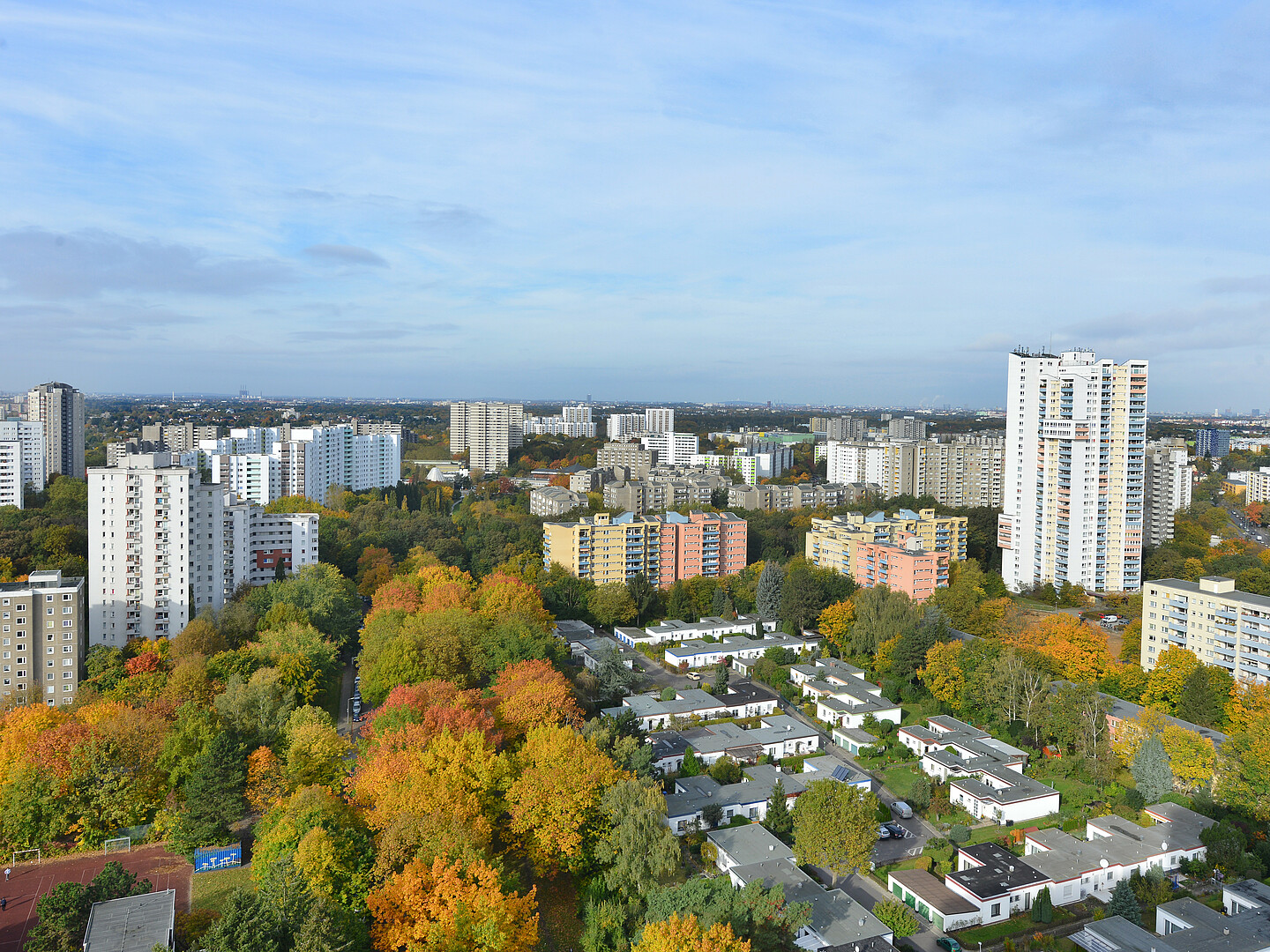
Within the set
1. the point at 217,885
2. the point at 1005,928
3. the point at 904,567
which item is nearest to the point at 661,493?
the point at 904,567

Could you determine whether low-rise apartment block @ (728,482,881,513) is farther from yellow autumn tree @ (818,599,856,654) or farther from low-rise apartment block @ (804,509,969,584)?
yellow autumn tree @ (818,599,856,654)

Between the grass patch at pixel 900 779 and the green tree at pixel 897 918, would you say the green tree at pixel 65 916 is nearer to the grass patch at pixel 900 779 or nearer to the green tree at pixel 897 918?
the green tree at pixel 897 918

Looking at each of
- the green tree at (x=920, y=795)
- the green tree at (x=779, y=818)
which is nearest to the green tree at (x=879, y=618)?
the green tree at (x=920, y=795)

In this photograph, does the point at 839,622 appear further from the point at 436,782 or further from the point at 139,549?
the point at 139,549

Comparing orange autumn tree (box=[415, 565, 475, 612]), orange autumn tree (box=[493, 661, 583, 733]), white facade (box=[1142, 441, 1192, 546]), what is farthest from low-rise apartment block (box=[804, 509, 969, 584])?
orange autumn tree (box=[493, 661, 583, 733])

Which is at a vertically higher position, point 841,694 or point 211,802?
point 211,802

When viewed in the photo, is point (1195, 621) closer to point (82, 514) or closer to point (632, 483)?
point (632, 483)
